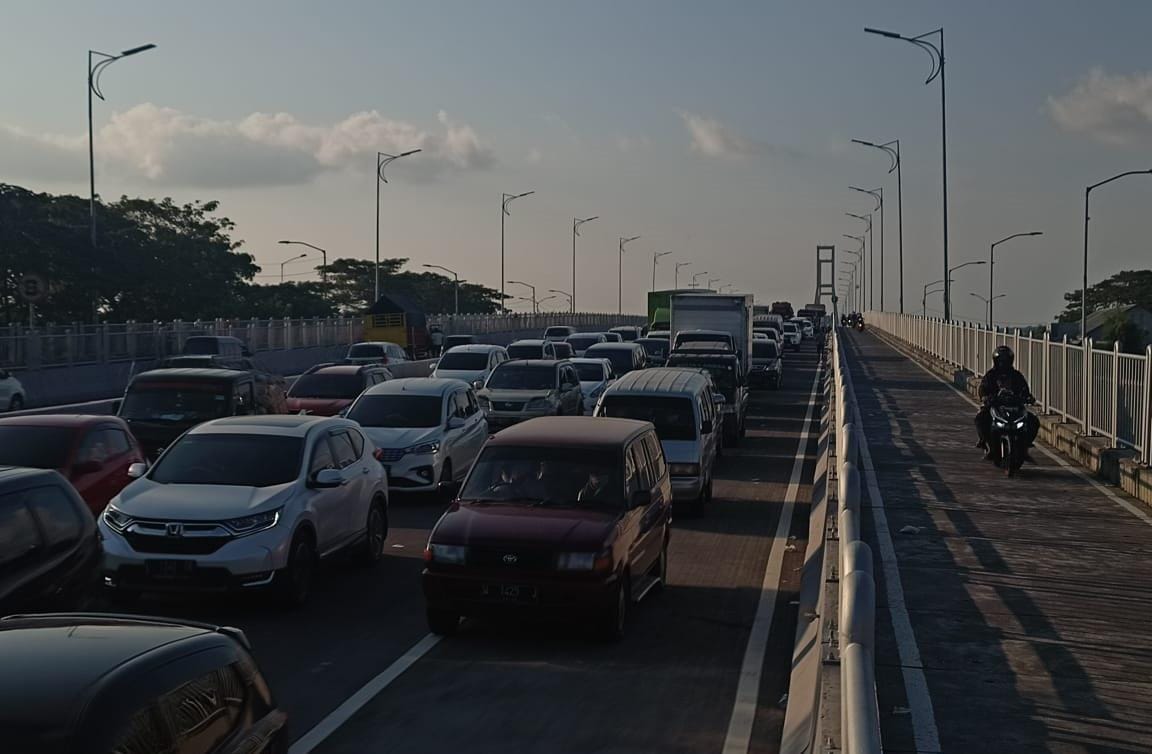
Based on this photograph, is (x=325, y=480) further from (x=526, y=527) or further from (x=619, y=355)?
(x=619, y=355)

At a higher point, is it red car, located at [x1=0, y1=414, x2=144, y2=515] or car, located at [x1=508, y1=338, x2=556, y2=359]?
car, located at [x1=508, y1=338, x2=556, y2=359]

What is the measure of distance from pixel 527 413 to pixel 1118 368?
11657 mm

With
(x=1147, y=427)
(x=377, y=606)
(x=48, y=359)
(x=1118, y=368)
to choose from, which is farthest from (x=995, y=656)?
(x=48, y=359)

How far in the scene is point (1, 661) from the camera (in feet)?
15.6

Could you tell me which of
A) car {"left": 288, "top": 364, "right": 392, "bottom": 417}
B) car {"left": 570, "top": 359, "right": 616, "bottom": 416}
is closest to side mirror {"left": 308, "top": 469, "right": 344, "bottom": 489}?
car {"left": 288, "top": 364, "right": 392, "bottom": 417}

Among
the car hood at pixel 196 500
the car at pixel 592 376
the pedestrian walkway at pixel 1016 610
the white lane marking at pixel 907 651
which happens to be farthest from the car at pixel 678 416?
the car at pixel 592 376

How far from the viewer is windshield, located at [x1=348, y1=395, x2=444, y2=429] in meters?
19.5

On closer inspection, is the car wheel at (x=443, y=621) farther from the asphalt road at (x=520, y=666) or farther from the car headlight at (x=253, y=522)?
the car headlight at (x=253, y=522)

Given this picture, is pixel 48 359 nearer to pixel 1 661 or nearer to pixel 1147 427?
pixel 1147 427

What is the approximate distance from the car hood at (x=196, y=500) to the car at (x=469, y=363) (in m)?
21.0

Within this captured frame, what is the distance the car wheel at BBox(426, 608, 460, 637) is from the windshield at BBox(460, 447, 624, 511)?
109 cm

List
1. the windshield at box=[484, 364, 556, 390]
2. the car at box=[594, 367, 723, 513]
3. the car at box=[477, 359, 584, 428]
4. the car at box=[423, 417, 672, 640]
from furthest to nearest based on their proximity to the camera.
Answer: the windshield at box=[484, 364, 556, 390], the car at box=[477, 359, 584, 428], the car at box=[594, 367, 723, 513], the car at box=[423, 417, 672, 640]

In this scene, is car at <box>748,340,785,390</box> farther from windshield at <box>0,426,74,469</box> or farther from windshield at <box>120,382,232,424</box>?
windshield at <box>0,426,74,469</box>

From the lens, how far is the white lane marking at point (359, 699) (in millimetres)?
8266
